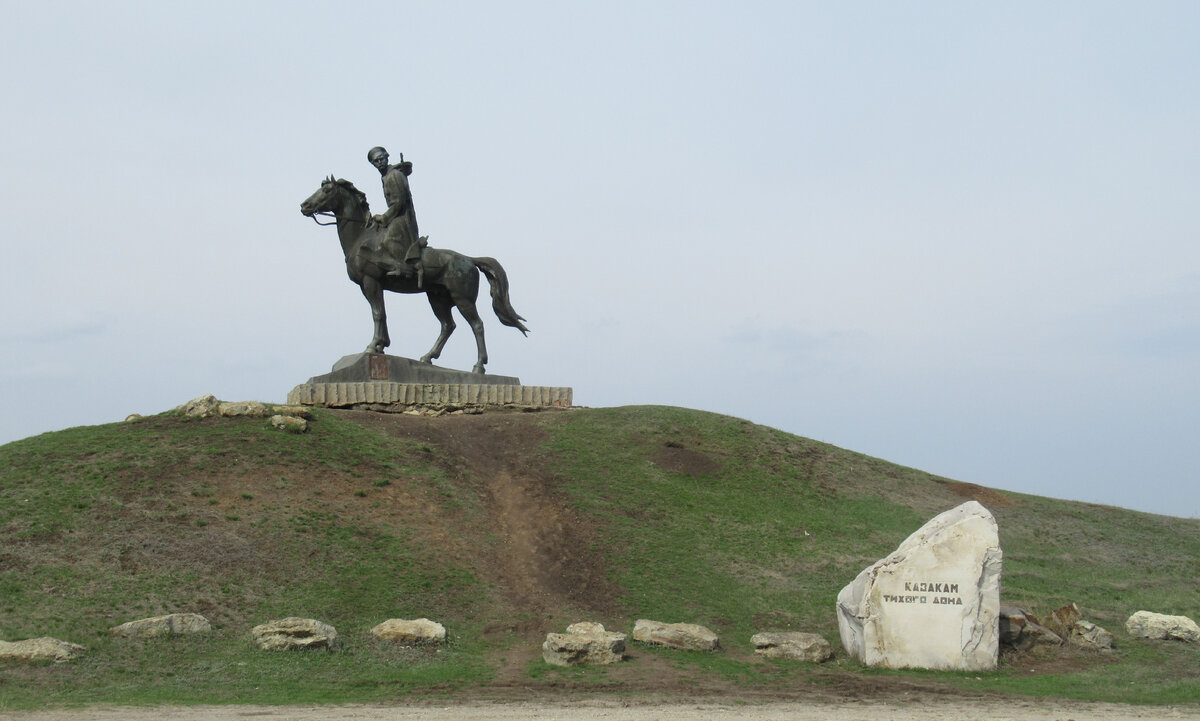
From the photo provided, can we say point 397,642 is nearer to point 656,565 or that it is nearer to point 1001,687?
point 656,565

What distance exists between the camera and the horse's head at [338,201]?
2636cm

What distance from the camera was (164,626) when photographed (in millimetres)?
14742

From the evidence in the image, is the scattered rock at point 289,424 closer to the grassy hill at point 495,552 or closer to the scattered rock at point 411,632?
the grassy hill at point 495,552

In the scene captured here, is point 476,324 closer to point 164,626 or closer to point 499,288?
point 499,288

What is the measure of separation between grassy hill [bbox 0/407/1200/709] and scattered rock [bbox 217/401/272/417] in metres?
0.38

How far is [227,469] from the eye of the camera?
20375 millimetres

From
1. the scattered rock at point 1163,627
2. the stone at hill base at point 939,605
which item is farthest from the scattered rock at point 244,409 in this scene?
the scattered rock at point 1163,627

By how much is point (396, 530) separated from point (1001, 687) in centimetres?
1041

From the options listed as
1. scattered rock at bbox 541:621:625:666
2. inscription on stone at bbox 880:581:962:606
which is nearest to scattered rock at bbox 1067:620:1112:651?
inscription on stone at bbox 880:581:962:606

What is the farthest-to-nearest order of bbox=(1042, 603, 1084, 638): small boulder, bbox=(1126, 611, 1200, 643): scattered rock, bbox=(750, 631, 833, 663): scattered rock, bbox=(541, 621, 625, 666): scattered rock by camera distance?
bbox=(1126, 611, 1200, 643): scattered rock < bbox=(1042, 603, 1084, 638): small boulder < bbox=(750, 631, 833, 663): scattered rock < bbox=(541, 621, 625, 666): scattered rock

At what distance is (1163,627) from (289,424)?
1644cm

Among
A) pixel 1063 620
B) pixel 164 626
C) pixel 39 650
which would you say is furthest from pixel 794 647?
pixel 39 650

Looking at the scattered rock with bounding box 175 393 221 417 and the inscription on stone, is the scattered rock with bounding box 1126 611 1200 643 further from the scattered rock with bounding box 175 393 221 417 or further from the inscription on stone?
the scattered rock with bounding box 175 393 221 417

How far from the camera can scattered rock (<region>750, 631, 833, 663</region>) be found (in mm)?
15406
